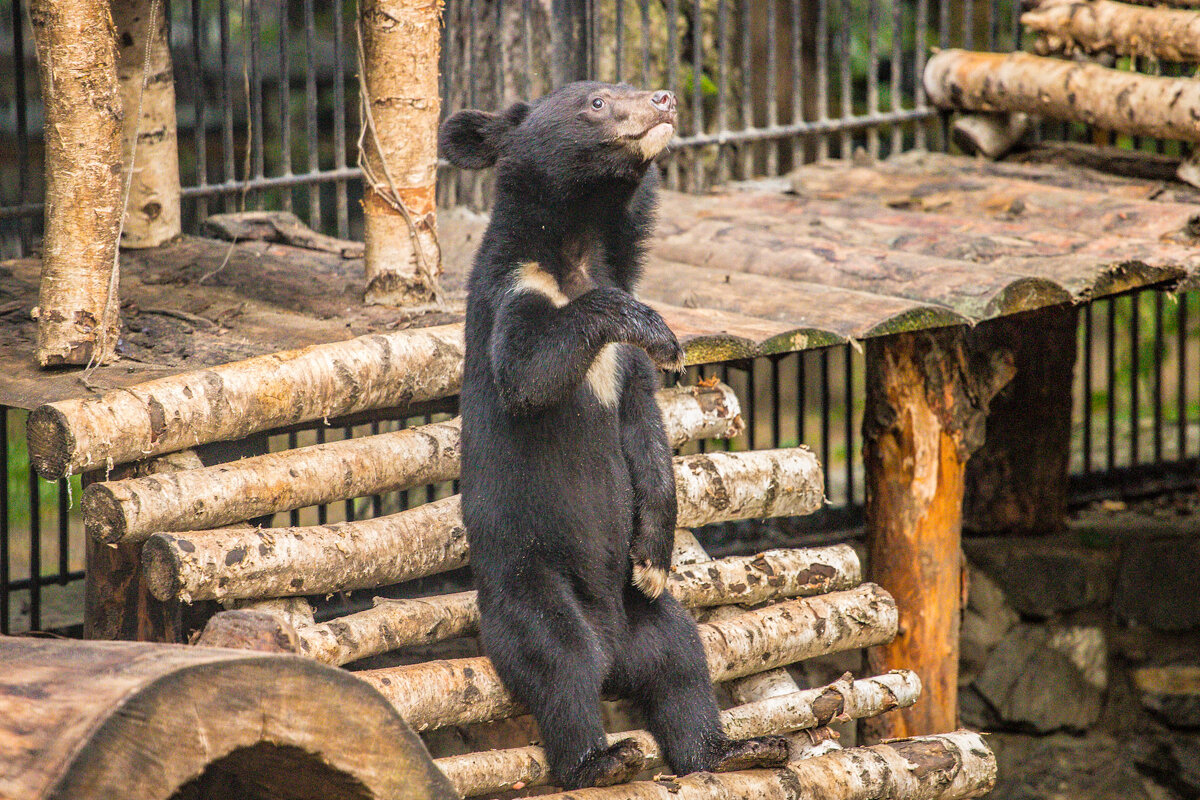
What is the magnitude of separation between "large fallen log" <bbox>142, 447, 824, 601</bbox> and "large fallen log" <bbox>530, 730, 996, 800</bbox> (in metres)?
0.93

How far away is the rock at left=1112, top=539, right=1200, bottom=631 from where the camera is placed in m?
7.26

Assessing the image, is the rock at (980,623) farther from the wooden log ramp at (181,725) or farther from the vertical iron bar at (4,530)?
the wooden log ramp at (181,725)

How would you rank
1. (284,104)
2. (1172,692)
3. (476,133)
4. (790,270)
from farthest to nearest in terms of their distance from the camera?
(1172,692), (284,104), (790,270), (476,133)

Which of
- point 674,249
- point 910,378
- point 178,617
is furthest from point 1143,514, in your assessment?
point 178,617

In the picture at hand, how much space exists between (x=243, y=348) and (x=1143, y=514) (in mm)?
5341

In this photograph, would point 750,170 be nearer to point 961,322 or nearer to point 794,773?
point 961,322

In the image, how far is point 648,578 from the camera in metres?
3.95

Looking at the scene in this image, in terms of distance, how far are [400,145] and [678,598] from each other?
6.44 feet

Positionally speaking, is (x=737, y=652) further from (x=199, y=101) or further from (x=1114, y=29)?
(x=1114, y=29)

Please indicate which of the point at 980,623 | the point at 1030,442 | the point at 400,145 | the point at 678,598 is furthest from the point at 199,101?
the point at 980,623

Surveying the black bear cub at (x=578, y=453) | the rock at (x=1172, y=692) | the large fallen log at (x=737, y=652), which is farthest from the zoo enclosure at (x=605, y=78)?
the black bear cub at (x=578, y=453)

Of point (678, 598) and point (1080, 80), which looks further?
point (1080, 80)

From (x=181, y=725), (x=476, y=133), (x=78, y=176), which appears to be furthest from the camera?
(x=78, y=176)

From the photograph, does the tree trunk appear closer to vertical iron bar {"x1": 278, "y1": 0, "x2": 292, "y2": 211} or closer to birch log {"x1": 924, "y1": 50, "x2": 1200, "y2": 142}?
birch log {"x1": 924, "y1": 50, "x2": 1200, "y2": 142}
